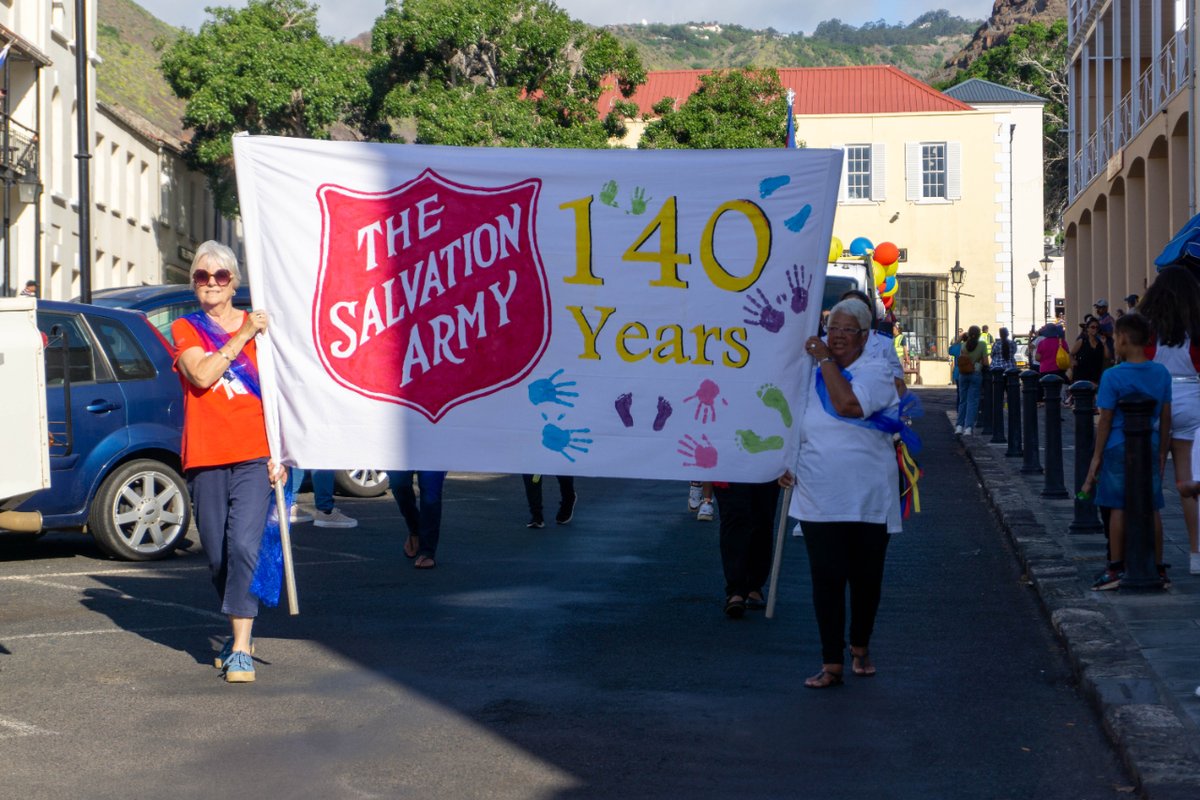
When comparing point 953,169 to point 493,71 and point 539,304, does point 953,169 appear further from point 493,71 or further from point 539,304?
point 539,304

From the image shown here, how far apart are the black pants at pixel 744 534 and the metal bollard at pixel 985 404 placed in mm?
16440

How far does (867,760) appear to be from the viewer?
5984mm

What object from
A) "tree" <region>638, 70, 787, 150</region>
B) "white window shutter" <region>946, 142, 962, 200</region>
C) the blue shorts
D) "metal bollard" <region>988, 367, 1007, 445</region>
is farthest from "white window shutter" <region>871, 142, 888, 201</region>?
the blue shorts

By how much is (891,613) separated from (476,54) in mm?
39674

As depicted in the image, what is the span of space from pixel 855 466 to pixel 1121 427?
9.29ft

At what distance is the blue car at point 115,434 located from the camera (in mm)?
11234

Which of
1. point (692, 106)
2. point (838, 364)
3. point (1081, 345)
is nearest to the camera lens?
point (838, 364)

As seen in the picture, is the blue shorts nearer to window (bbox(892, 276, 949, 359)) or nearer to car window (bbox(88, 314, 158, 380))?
car window (bbox(88, 314, 158, 380))

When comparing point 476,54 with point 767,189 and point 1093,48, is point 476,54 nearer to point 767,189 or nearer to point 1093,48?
point 1093,48

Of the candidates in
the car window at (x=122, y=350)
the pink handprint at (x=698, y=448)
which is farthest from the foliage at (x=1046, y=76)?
the pink handprint at (x=698, y=448)

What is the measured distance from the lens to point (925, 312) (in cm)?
5919

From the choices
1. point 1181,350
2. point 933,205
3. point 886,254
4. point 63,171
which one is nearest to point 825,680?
point 1181,350

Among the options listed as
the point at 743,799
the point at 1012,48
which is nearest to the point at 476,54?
the point at 1012,48

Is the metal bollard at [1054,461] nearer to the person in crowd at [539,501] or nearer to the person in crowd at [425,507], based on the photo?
the person in crowd at [539,501]
